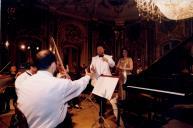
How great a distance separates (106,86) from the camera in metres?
3.63

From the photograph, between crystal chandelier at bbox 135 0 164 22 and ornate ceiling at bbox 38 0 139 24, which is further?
ornate ceiling at bbox 38 0 139 24

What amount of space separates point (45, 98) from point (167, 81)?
2615 mm

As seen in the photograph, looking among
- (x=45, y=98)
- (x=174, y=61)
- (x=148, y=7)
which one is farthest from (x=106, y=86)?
(x=148, y=7)

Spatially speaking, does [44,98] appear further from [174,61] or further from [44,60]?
[174,61]

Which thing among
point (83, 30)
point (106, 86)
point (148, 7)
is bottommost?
point (106, 86)

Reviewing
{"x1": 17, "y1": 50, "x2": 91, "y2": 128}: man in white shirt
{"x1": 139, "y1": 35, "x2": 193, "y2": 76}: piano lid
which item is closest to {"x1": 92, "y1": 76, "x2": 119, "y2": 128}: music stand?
{"x1": 139, "y1": 35, "x2": 193, "y2": 76}: piano lid

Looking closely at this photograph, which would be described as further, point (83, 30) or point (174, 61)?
point (83, 30)

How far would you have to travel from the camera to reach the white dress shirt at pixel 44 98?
188 centimetres

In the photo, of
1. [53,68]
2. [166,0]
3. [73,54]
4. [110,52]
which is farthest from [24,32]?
[53,68]

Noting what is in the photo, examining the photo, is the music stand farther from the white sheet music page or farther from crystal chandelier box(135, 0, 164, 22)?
crystal chandelier box(135, 0, 164, 22)

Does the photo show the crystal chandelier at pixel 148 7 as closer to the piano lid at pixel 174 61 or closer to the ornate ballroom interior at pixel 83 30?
the ornate ballroom interior at pixel 83 30

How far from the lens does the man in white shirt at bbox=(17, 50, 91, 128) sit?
1882 mm

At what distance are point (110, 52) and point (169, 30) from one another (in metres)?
3.64

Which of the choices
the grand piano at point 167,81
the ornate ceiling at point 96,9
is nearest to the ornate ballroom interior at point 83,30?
the ornate ceiling at point 96,9
